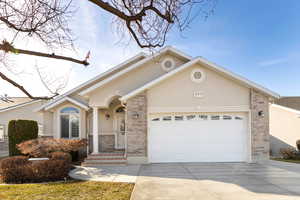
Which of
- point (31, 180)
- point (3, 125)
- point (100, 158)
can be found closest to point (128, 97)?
point (100, 158)

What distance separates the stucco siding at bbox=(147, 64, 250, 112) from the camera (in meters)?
11.0

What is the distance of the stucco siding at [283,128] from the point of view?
15.9 meters

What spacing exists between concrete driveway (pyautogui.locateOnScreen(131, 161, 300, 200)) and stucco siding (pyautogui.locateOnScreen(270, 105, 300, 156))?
7.74 meters

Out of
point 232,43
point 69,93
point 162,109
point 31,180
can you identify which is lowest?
point 31,180

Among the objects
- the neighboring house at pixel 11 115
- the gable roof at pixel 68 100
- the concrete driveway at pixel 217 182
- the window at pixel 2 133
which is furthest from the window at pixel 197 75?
the window at pixel 2 133

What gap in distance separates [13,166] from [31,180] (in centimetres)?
92

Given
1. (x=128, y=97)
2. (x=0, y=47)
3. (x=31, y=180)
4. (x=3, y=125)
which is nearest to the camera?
(x=0, y=47)

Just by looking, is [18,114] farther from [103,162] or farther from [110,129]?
[103,162]

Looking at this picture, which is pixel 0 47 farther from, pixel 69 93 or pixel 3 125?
pixel 3 125

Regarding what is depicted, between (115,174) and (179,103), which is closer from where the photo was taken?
(115,174)

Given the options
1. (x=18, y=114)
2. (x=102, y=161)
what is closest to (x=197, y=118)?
(x=102, y=161)

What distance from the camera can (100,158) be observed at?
10852 mm

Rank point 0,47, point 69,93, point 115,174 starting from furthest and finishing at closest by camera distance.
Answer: point 69,93 < point 115,174 < point 0,47

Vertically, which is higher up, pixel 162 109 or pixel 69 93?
pixel 69 93
